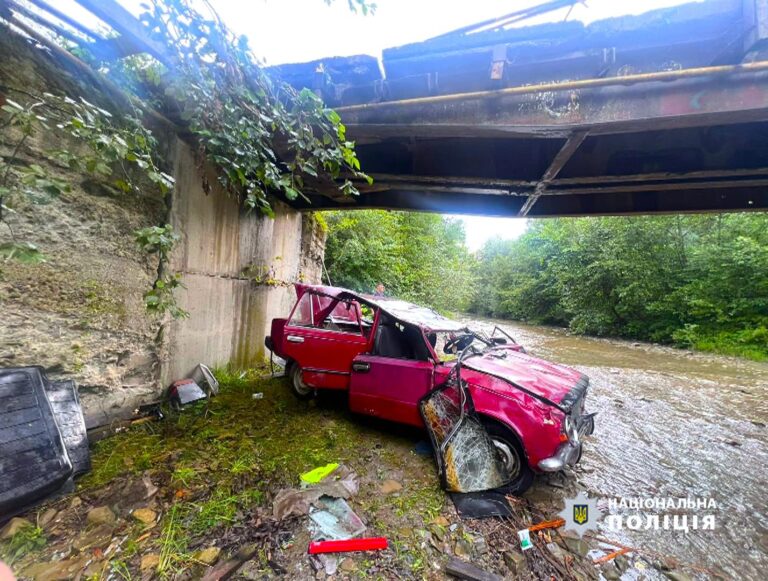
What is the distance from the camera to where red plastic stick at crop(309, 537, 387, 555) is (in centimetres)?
208

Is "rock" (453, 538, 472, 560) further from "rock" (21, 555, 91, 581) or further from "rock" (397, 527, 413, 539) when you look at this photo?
"rock" (21, 555, 91, 581)

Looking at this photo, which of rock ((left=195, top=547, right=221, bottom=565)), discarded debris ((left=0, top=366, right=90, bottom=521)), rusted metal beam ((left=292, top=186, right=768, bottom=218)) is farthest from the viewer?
rusted metal beam ((left=292, top=186, right=768, bottom=218))

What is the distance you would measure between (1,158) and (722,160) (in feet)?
23.4

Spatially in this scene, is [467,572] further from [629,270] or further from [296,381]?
[629,270]

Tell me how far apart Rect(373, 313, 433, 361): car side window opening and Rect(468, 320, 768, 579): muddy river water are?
194 centimetres

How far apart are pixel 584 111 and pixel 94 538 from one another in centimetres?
501

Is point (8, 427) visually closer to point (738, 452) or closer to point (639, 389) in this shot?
point (738, 452)

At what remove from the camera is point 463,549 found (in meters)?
2.23

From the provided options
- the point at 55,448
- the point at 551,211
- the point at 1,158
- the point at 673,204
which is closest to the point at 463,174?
the point at 551,211

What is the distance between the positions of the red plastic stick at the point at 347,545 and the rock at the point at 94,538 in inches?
51.2

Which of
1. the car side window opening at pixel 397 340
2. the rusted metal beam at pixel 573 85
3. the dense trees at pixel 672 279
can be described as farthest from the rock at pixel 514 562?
the dense trees at pixel 672 279

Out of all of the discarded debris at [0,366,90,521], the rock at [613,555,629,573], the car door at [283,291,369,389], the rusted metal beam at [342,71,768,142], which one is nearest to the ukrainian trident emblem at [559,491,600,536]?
the rock at [613,555,629,573]

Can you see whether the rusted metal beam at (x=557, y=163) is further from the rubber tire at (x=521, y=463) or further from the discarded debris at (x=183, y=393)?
the discarded debris at (x=183, y=393)

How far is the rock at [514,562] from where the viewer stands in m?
2.10
